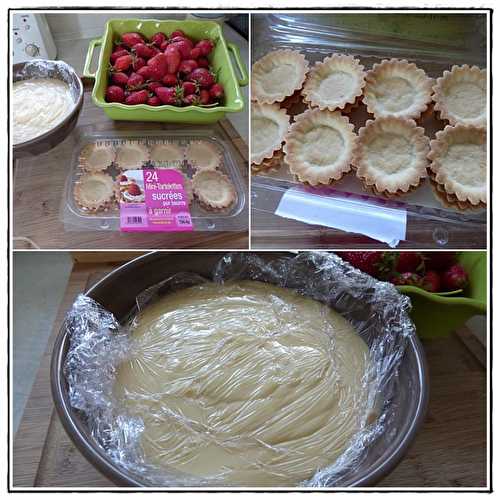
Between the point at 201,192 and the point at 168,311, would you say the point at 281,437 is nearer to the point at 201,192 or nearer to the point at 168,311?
the point at 168,311

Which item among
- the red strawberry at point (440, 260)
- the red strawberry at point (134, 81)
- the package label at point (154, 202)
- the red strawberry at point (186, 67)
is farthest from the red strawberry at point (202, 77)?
the red strawberry at point (440, 260)

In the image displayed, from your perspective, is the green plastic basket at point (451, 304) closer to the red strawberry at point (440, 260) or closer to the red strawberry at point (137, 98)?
the red strawberry at point (440, 260)

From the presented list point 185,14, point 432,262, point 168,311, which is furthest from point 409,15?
point 168,311

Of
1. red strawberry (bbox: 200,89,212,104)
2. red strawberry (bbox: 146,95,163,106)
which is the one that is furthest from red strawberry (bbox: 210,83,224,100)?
red strawberry (bbox: 146,95,163,106)

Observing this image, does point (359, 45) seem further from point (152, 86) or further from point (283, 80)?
point (152, 86)

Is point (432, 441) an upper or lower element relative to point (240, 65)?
lower

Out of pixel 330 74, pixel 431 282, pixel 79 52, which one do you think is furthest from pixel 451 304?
pixel 79 52

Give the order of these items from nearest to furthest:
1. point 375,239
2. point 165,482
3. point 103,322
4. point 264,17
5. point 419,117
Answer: point 165,482
point 103,322
point 375,239
point 419,117
point 264,17

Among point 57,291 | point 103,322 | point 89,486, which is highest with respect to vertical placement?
point 103,322
